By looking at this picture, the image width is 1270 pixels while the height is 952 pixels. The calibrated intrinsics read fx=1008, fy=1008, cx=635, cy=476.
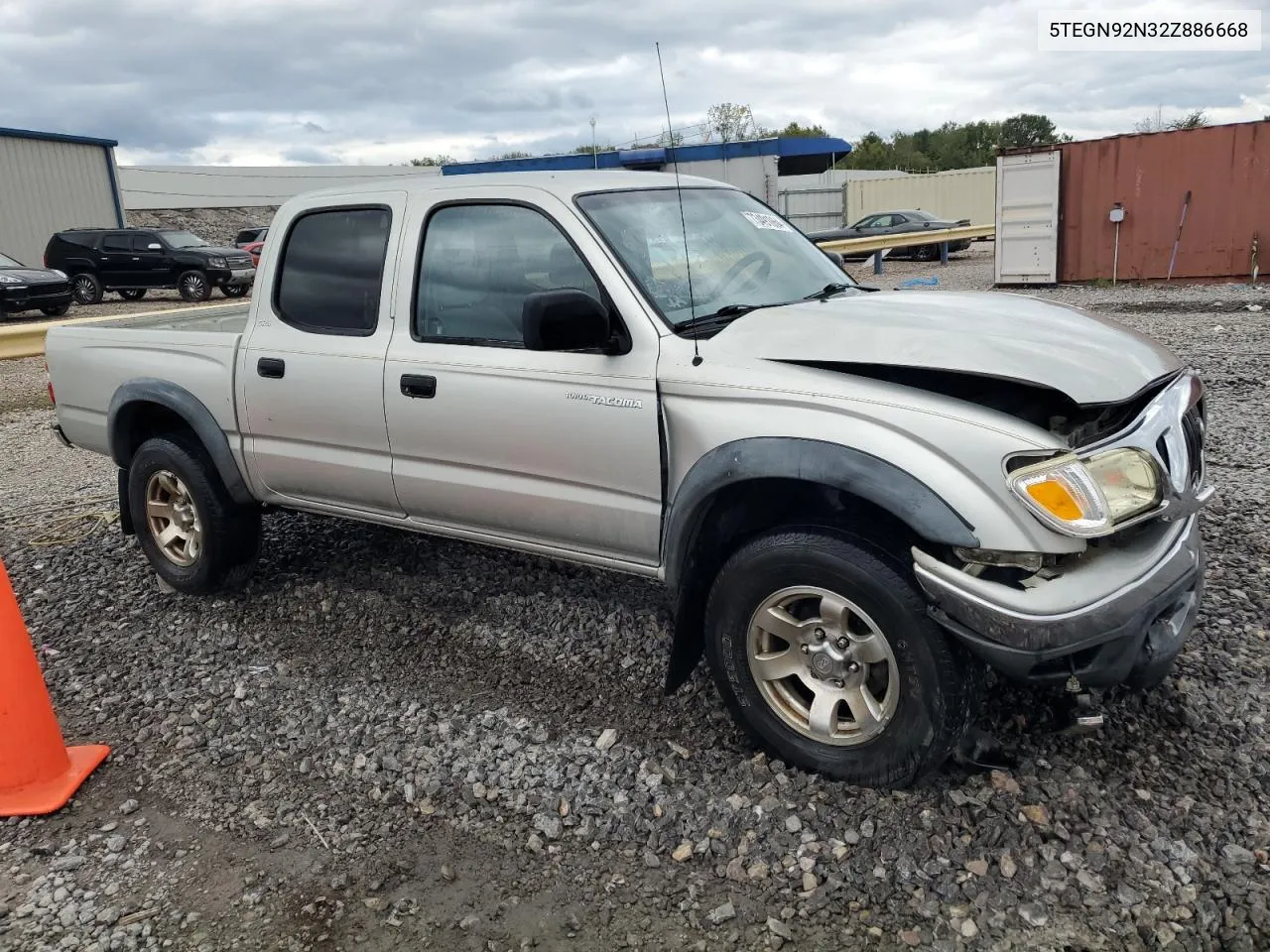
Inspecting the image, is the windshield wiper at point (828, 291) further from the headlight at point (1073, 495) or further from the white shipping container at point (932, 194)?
the white shipping container at point (932, 194)

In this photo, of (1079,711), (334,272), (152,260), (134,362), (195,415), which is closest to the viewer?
(1079,711)

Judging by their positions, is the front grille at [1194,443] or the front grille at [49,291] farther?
the front grille at [49,291]

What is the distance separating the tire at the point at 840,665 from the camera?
286 cm

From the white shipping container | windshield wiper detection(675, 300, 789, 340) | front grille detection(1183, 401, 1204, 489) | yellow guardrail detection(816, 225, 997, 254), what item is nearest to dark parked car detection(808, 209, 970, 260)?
yellow guardrail detection(816, 225, 997, 254)

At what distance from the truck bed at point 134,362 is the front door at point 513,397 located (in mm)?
1128

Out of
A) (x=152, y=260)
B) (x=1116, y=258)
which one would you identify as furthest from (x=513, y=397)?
(x=152, y=260)

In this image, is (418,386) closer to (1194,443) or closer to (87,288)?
(1194,443)

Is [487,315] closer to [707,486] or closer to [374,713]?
[707,486]

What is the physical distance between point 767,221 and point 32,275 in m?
19.0

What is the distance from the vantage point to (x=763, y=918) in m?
2.68

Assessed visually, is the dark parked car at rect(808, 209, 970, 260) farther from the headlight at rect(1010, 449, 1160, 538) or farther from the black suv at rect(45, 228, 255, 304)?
the headlight at rect(1010, 449, 1160, 538)

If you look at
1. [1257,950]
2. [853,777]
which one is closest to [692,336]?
[853,777]

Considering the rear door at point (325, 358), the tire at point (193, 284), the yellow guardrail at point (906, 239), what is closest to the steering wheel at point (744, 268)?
the rear door at point (325, 358)

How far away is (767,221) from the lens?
4465mm
